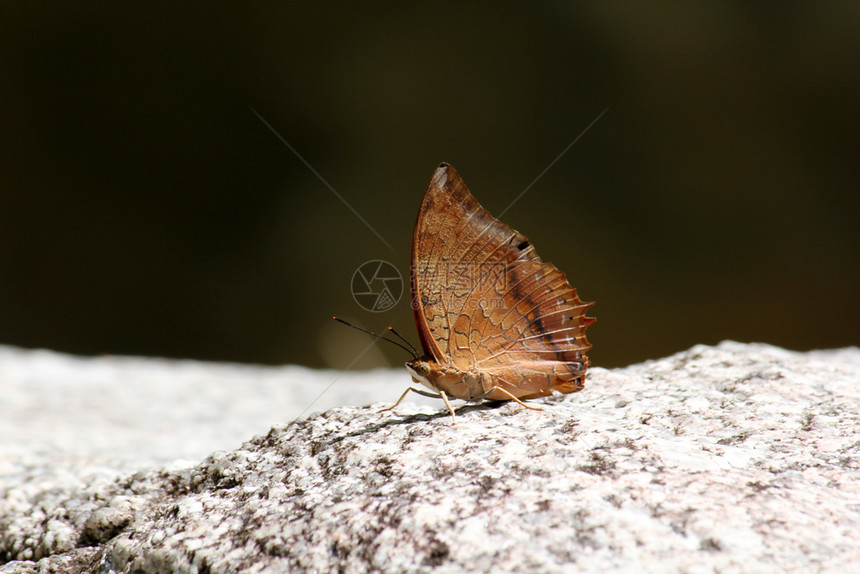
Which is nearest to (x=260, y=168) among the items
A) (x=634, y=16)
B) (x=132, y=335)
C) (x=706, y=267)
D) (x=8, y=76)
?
(x=132, y=335)

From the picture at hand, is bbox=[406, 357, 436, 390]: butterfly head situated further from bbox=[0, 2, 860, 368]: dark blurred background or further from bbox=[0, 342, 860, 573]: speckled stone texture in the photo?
bbox=[0, 2, 860, 368]: dark blurred background

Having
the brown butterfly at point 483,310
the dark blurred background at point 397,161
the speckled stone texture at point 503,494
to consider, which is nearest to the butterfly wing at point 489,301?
the brown butterfly at point 483,310

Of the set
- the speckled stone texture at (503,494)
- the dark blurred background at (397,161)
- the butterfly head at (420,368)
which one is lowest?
the speckled stone texture at (503,494)

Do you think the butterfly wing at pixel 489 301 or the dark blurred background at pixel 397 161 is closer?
the butterfly wing at pixel 489 301

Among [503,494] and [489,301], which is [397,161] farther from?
[503,494]

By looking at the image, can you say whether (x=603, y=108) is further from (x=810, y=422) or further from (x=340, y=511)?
(x=340, y=511)

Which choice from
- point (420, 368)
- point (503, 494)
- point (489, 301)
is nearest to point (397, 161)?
point (489, 301)

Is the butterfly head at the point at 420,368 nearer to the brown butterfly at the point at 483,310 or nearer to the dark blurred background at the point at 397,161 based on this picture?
the brown butterfly at the point at 483,310
